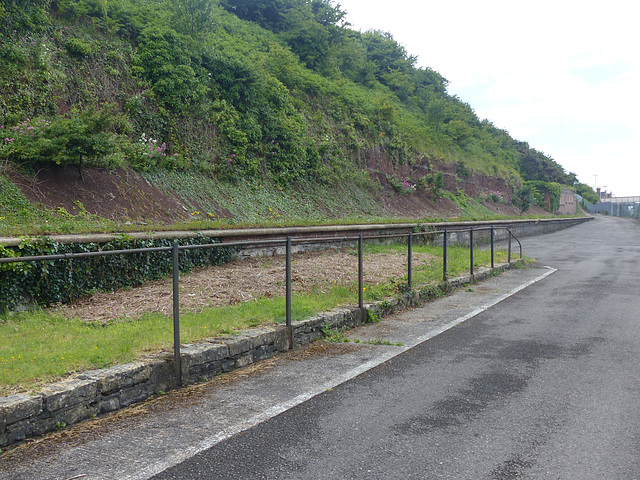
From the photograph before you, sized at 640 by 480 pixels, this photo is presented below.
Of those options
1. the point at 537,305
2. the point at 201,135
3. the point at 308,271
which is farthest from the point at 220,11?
the point at 537,305

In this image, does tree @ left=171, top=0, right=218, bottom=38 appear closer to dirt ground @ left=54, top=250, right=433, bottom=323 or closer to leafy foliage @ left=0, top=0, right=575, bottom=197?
leafy foliage @ left=0, top=0, right=575, bottom=197

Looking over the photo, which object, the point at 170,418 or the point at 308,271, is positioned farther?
the point at 308,271

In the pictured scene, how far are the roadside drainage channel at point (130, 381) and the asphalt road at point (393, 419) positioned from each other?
14 centimetres

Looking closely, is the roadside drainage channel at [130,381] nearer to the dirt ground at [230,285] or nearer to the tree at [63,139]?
the dirt ground at [230,285]

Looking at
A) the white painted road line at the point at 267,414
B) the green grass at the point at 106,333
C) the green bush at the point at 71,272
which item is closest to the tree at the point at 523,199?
the green grass at the point at 106,333

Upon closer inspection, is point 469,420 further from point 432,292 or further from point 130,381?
point 432,292

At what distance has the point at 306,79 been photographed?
95.4 feet

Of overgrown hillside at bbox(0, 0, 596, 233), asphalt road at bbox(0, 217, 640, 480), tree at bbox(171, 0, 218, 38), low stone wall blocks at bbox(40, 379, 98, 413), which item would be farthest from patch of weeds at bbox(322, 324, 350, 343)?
tree at bbox(171, 0, 218, 38)

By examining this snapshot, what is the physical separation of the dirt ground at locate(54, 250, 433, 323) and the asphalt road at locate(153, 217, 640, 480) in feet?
10.2

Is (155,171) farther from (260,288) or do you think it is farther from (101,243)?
(260,288)

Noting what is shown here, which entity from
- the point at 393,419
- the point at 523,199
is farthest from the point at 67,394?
the point at 523,199

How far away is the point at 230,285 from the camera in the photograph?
370 inches

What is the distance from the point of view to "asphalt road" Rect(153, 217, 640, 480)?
3.37m

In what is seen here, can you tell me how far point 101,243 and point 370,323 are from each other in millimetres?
4862
